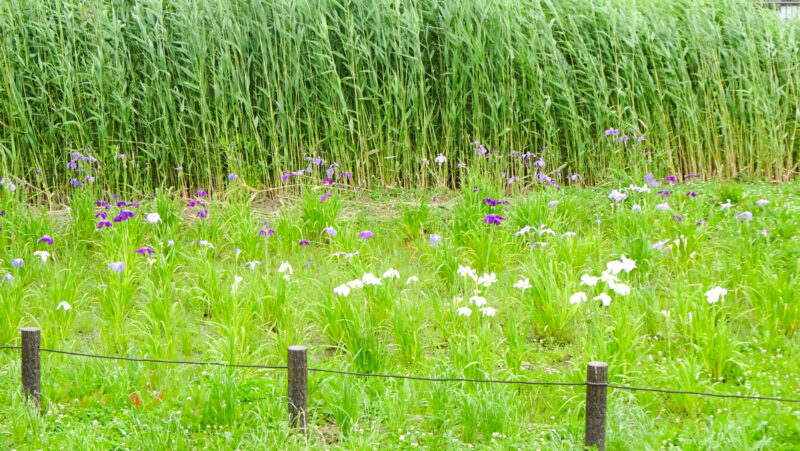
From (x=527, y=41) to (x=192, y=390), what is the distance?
4846mm

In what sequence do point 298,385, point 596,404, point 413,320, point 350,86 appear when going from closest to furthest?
point 596,404 < point 298,385 < point 413,320 < point 350,86

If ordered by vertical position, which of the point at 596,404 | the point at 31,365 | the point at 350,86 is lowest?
the point at 596,404

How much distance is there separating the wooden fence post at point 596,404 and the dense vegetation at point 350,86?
4171mm

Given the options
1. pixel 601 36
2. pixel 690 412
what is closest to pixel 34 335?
pixel 690 412

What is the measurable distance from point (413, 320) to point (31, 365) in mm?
1736

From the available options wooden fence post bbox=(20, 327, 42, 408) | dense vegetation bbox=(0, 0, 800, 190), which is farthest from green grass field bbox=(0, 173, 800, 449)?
dense vegetation bbox=(0, 0, 800, 190)

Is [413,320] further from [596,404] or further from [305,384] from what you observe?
[596,404]

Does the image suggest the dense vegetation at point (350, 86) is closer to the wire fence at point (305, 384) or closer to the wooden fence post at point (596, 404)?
the wire fence at point (305, 384)

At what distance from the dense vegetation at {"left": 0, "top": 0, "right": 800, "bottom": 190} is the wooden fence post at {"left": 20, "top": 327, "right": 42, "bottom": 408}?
3.37 metres

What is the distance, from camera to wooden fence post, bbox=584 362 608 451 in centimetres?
288

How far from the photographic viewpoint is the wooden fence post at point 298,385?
307 cm

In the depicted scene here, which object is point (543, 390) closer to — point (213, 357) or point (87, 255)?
point (213, 357)

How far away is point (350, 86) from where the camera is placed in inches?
278

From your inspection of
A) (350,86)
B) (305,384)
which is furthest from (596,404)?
(350,86)
